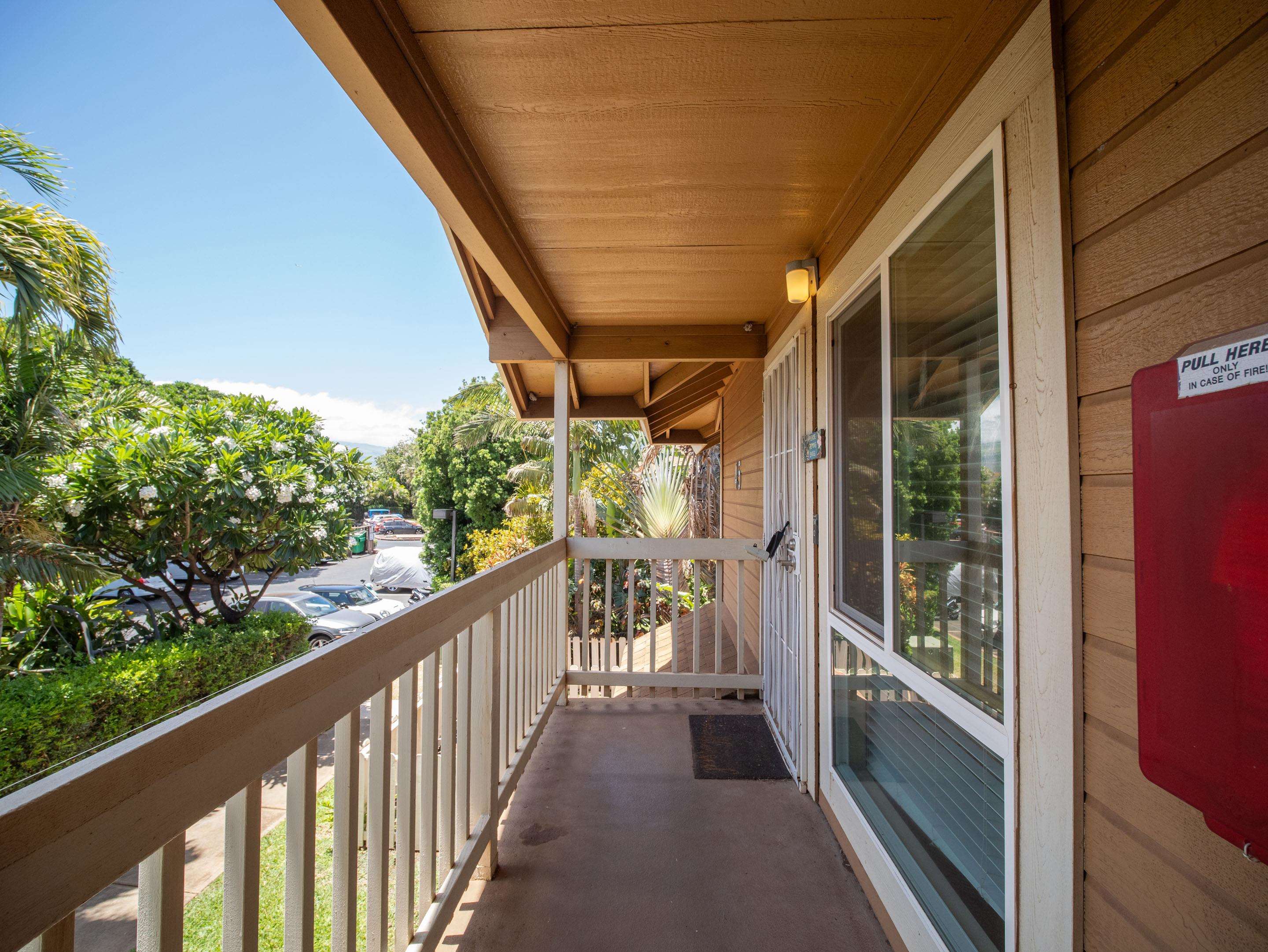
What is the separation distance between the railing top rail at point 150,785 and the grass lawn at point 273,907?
3.52ft

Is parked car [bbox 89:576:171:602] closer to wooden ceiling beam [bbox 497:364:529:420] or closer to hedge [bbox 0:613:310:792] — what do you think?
hedge [bbox 0:613:310:792]

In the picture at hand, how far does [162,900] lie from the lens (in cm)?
69

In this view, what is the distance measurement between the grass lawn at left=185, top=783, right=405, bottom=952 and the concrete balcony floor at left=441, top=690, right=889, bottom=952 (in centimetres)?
43

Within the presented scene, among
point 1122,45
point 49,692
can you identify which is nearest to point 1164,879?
point 1122,45

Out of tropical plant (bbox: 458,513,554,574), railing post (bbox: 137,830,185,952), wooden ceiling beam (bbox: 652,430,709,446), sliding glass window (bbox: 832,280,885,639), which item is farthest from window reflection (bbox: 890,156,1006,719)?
tropical plant (bbox: 458,513,554,574)

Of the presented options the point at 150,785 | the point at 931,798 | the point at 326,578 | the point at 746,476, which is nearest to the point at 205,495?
the point at 746,476

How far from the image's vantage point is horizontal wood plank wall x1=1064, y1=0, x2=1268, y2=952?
2.32 feet

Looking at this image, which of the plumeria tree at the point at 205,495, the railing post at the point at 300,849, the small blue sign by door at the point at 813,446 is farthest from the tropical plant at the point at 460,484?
the railing post at the point at 300,849

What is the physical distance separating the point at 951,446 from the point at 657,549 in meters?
2.36

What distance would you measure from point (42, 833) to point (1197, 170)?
57.1 inches

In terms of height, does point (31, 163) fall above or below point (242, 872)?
above

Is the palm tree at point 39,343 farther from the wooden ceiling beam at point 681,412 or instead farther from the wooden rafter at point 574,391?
the wooden ceiling beam at point 681,412

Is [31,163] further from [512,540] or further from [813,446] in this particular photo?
[512,540]

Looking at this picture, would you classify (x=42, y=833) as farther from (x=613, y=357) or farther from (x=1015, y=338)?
(x=613, y=357)
